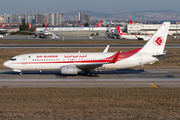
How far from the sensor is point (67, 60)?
30062 millimetres

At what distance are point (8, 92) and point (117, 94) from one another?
10618mm

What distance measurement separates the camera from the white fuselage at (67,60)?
3000cm

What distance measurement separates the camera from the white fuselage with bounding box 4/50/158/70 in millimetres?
29998

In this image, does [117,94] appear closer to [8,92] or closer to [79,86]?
[79,86]

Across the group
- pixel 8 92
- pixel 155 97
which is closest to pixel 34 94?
pixel 8 92

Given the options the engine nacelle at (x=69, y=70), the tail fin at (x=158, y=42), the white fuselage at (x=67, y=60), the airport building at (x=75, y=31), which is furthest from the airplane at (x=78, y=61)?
the airport building at (x=75, y=31)

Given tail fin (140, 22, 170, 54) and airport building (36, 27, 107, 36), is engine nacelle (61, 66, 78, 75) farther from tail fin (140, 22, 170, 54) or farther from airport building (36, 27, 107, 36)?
airport building (36, 27, 107, 36)

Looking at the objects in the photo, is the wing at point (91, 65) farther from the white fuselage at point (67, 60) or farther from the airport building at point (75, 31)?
the airport building at point (75, 31)

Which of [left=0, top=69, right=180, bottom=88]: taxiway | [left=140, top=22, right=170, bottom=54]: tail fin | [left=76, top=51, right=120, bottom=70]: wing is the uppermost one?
[left=140, top=22, right=170, bottom=54]: tail fin

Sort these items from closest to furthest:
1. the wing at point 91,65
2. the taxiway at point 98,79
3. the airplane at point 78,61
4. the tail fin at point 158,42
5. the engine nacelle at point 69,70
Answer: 1. the taxiway at point 98,79
2. the wing at point 91,65
3. the engine nacelle at point 69,70
4. the airplane at point 78,61
5. the tail fin at point 158,42

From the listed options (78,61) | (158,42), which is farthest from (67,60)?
(158,42)

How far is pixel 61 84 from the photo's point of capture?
84.7ft

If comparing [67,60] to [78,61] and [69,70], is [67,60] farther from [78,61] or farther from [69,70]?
[69,70]

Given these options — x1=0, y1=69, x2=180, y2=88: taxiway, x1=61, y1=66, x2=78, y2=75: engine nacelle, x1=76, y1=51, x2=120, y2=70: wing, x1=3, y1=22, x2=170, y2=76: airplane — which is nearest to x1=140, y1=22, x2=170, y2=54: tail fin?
x1=3, y1=22, x2=170, y2=76: airplane
